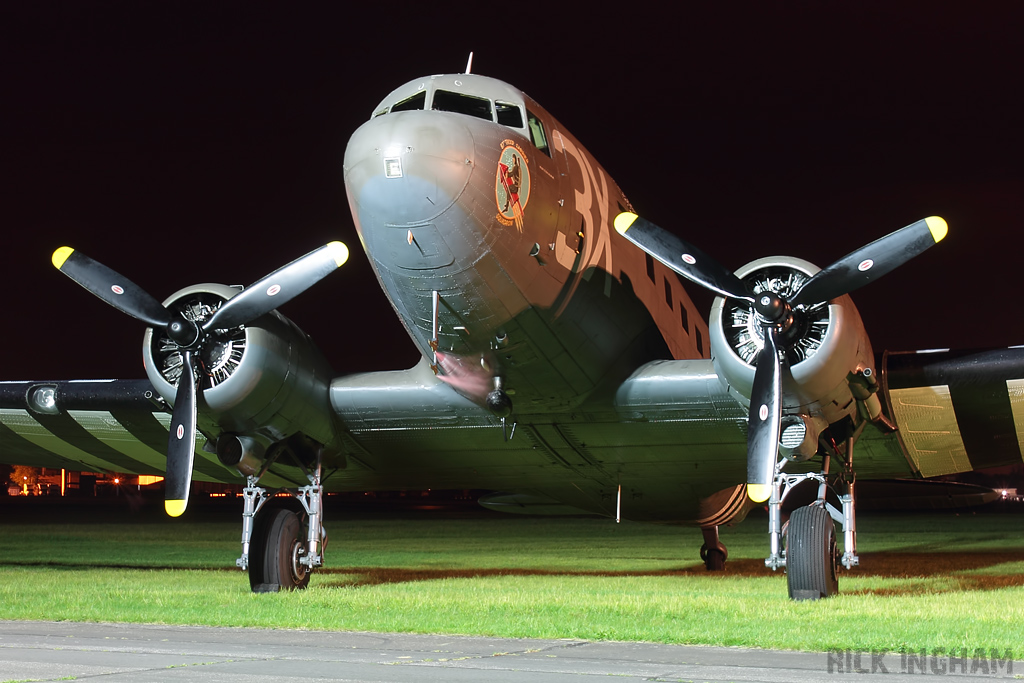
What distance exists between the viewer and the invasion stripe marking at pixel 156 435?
15039 mm

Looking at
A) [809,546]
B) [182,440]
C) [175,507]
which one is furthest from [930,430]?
[175,507]

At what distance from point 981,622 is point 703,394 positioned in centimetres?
427

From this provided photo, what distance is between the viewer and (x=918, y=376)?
40.9 feet

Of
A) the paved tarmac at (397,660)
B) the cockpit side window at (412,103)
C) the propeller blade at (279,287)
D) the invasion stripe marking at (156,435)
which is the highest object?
the cockpit side window at (412,103)

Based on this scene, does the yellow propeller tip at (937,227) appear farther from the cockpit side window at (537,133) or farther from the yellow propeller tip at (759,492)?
the cockpit side window at (537,133)

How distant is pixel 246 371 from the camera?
40.6 feet

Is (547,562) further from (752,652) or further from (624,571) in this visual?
(752,652)

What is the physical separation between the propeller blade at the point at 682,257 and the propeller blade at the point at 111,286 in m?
5.58

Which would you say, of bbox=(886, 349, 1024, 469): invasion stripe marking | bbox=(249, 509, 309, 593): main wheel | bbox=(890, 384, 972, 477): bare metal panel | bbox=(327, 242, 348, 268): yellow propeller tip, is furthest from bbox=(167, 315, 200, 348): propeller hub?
bbox=(890, 384, 972, 477): bare metal panel

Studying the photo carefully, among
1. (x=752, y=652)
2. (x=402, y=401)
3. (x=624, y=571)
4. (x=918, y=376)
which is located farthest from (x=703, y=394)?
(x=624, y=571)

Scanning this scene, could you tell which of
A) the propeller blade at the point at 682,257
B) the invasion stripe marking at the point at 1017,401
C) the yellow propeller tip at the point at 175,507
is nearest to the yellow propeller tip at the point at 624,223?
the propeller blade at the point at 682,257

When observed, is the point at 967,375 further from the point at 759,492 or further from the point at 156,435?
the point at 156,435

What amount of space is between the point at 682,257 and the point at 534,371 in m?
2.20

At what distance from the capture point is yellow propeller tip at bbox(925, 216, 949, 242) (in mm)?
10891
